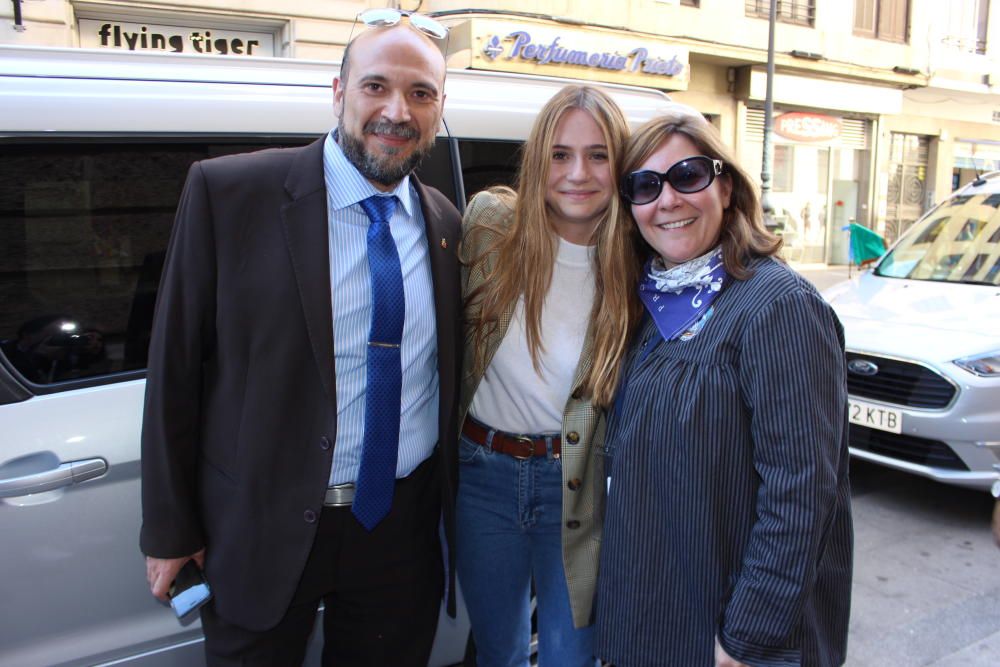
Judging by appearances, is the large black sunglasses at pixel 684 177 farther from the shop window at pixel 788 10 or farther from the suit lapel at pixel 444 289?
the shop window at pixel 788 10

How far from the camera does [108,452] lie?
74.2 inches

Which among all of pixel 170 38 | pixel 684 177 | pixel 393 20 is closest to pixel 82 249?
pixel 393 20

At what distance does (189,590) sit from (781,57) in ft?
52.3

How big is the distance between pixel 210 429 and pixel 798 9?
56.0 feet

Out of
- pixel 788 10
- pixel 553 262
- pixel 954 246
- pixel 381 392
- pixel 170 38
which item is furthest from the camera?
pixel 788 10

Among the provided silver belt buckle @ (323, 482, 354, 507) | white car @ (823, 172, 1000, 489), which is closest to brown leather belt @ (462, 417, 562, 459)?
silver belt buckle @ (323, 482, 354, 507)

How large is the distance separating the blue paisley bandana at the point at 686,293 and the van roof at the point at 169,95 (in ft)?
3.34

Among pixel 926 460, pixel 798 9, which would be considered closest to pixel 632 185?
pixel 926 460

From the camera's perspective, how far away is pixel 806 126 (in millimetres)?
16484

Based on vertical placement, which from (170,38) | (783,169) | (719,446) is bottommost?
(719,446)

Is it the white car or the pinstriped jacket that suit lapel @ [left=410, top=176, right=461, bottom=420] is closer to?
the pinstriped jacket

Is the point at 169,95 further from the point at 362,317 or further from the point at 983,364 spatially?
the point at 983,364

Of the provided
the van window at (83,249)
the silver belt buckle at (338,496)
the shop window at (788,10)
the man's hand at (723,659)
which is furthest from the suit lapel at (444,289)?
the shop window at (788,10)

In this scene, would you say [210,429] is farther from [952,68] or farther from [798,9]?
[952,68]
